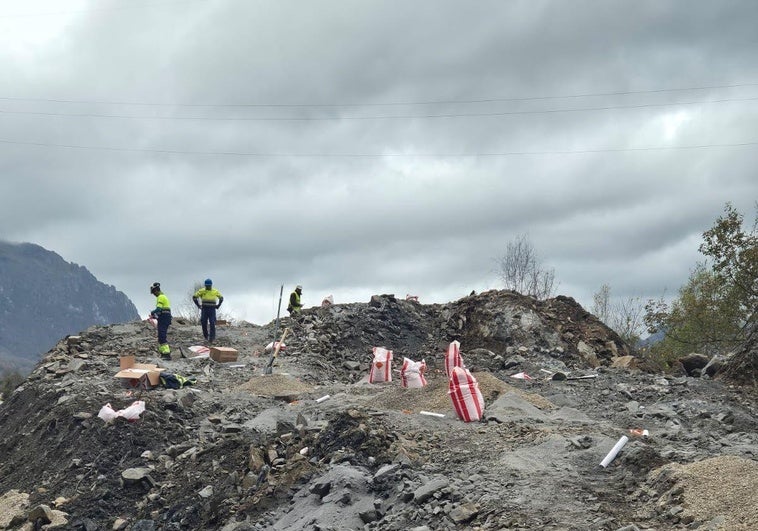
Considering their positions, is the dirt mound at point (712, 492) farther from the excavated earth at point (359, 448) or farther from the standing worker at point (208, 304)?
the standing worker at point (208, 304)

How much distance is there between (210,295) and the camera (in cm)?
1914

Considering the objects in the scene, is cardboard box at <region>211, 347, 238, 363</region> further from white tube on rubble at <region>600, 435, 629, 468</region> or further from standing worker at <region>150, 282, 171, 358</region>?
white tube on rubble at <region>600, 435, 629, 468</region>

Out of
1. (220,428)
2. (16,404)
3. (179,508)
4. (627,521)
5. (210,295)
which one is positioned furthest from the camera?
(210,295)

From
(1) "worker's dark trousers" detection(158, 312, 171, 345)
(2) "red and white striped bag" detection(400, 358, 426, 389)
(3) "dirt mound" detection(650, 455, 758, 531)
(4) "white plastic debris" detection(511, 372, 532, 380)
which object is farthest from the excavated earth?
(2) "red and white striped bag" detection(400, 358, 426, 389)

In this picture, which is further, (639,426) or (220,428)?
(220,428)

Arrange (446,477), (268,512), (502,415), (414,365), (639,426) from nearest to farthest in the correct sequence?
(446,477), (268,512), (502,415), (639,426), (414,365)

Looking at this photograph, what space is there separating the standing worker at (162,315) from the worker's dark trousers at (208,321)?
176 cm

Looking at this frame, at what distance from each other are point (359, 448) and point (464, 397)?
1.79m

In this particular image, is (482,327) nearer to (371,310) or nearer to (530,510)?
(371,310)

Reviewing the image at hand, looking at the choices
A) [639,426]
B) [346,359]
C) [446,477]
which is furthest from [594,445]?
[346,359]

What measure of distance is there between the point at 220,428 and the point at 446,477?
16.8 ft

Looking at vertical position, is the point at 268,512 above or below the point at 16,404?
below

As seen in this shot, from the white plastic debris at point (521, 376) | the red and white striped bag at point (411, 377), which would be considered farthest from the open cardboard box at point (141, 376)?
the white plastic debris at point (521, 376)

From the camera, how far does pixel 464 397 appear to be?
33.4 feet
